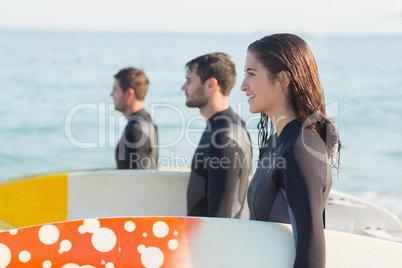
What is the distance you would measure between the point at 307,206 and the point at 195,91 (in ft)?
6.23

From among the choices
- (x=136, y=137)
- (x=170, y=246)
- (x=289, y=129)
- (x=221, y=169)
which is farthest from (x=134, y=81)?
(x=289, y=129)

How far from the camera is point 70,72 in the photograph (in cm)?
2383

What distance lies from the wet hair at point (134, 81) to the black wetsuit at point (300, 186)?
290 centimetres

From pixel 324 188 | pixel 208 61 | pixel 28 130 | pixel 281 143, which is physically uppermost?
pixel 208 61

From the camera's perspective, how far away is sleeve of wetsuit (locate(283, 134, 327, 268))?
5.42 ft

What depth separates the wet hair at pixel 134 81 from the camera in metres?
4.73

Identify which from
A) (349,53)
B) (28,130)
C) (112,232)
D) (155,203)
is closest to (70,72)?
(28,130)

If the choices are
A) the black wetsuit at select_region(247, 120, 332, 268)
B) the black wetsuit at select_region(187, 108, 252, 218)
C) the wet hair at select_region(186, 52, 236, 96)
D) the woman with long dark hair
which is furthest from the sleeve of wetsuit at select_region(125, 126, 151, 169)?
the black wetsuit at select_region(247, 120, 332, 268)

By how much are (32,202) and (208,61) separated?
1712 millimetres

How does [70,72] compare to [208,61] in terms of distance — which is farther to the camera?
[70,72]

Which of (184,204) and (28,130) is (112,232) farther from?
(28,130)

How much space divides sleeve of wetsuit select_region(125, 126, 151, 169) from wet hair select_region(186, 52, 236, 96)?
3.01ft

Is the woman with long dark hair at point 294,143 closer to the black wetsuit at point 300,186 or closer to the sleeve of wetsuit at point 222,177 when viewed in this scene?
the black wetsuit at point 300,186

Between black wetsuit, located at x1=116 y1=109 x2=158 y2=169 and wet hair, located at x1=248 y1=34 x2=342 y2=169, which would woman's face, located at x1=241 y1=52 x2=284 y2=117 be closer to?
wet hair, located at x1=248 y1=34 x2=342 y2=169
